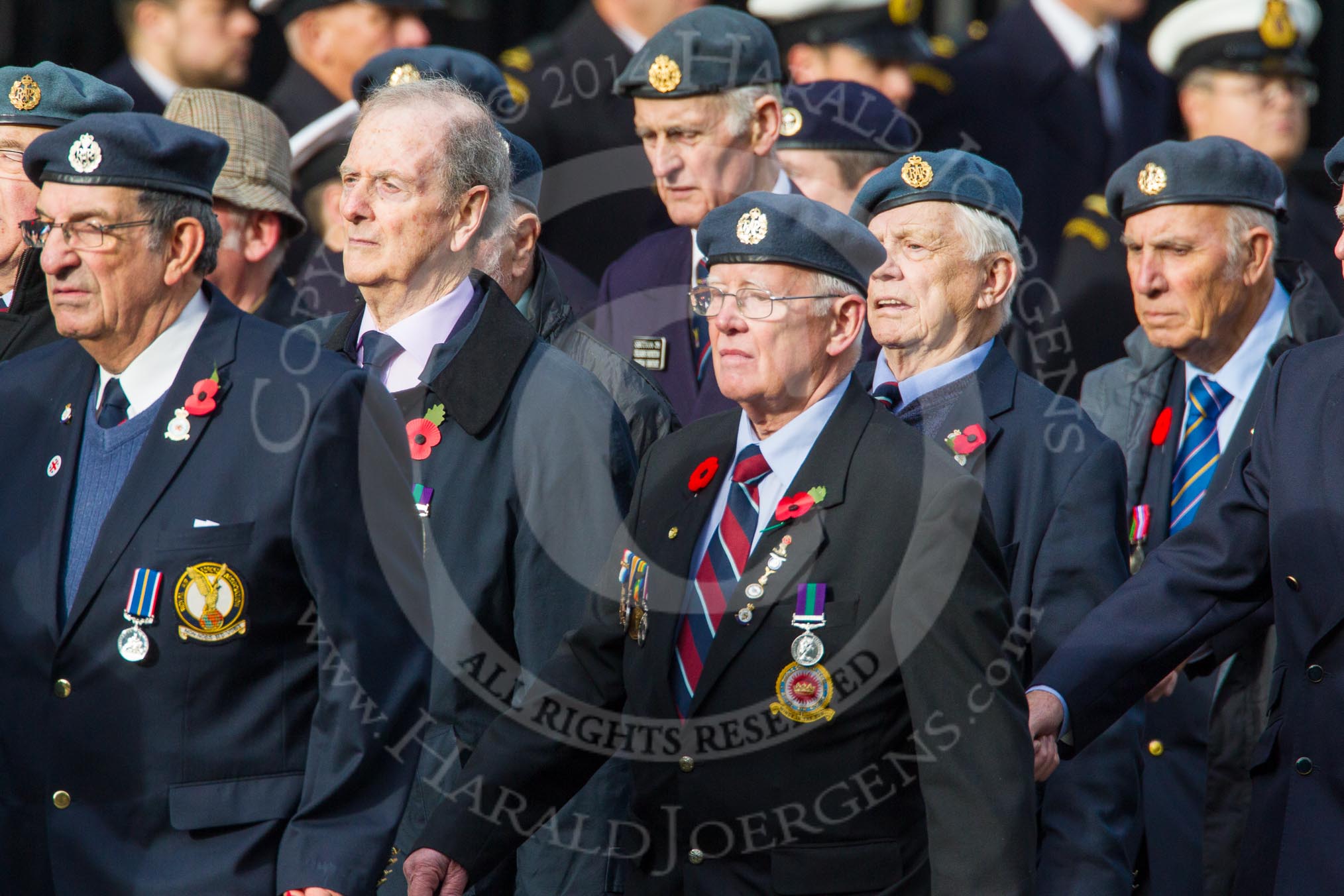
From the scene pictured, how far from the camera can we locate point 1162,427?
518 centimetres

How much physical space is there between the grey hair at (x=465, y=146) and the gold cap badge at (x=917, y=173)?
100cm

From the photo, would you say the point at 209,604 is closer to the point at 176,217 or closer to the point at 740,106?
the point at 176,217

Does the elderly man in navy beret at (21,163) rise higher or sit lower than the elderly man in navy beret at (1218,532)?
higher

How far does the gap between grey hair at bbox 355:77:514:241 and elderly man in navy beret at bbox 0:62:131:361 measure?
88 centimetres

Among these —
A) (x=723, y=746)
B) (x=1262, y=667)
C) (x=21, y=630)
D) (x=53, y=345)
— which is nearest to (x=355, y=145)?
(x=53, y=345)

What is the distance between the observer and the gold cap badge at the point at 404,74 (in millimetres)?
5500

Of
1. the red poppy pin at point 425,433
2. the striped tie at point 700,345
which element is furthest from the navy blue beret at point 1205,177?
the red poppy pin at point 425,433

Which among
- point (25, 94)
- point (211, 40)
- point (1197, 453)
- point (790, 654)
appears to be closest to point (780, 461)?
point (790, 654)

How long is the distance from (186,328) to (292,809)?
0.92 meters

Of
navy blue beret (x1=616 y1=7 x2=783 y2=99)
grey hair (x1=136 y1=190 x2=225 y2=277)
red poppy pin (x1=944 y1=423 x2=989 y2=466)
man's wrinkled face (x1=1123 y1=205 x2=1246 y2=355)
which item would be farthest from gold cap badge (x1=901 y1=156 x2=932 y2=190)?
grey hair (x1=136 y1=190 x2=225 y2=277)

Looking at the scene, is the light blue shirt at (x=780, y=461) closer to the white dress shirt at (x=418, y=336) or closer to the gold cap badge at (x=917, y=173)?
the white dress shirt at (x=418, y=336)

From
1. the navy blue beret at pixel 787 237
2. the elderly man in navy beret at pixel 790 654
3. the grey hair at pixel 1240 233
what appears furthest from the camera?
the grey hair at pixel 1240 233

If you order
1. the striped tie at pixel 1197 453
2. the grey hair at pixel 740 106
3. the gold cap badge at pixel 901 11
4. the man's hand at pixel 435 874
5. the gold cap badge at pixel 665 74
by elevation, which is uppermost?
the gold cap badge at pixel 901 11

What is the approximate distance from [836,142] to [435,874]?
3.14 metres
